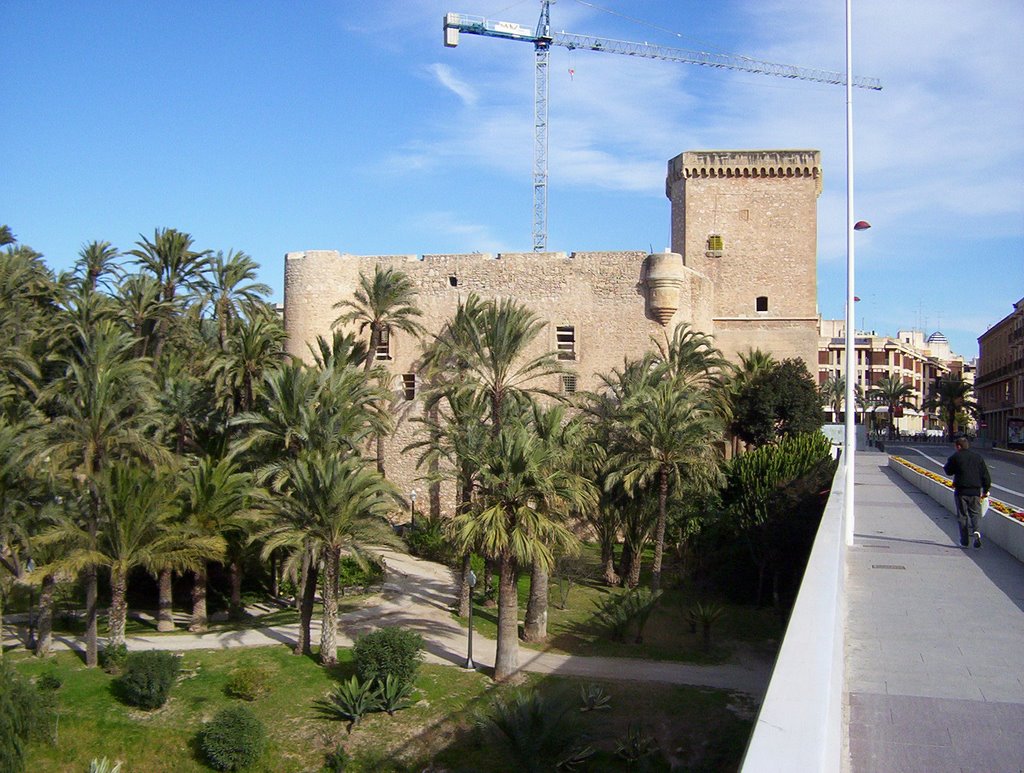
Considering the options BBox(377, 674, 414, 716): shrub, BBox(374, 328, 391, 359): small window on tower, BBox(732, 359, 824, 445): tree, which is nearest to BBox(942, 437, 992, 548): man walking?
BBox(377, 674, 414, 716): shrub

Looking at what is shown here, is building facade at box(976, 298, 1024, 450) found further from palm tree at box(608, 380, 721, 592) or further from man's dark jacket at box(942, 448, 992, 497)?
man's dark jacket at box(942, 448, 992, 497)

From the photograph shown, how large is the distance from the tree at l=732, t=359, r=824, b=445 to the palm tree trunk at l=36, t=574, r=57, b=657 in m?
19.8

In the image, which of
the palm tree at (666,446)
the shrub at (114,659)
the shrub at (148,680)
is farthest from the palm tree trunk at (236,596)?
the palm tree at (666,446)

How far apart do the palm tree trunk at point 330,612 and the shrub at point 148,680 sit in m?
2.96

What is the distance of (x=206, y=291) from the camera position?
2717 centimetres

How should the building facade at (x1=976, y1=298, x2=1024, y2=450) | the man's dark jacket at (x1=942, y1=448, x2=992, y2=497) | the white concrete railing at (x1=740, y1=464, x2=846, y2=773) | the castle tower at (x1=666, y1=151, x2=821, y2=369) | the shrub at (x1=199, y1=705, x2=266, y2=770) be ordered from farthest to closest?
1. the building facade at (x1=976, y1=298, x2=1024, y2=450)
2. the castle tower at (x1=666, y1=151, x2=821, y2=369)
3. the shrub at (x1=199, y1=705, x2=266, y2=770)
4. the man's dark jacket at (x1=942, y1=448, x2=992, y2=497)
5. the white concrete railing at (x1=740, y1=464, x2=846, y2=773)

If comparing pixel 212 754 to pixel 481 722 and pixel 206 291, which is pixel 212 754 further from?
pixel 206 291

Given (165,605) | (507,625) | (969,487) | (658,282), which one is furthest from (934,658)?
(658,282)

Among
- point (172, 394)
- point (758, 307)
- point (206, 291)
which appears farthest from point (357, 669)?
point (758, 307)

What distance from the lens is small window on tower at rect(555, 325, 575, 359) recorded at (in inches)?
1176

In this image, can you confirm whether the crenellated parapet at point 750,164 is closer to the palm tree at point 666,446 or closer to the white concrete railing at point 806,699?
the palm tree at point 666,446

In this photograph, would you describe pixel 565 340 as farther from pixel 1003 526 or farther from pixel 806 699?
pixel 806 699

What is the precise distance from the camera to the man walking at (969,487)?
9734 millimetres

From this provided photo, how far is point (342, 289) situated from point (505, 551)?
51.1ft
